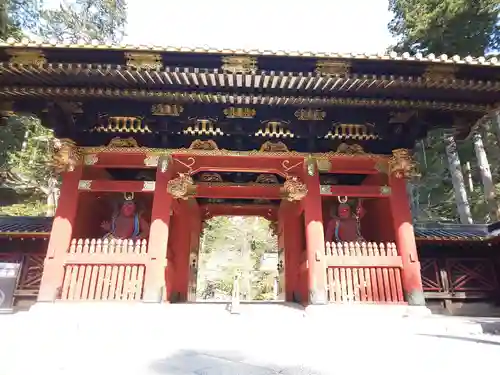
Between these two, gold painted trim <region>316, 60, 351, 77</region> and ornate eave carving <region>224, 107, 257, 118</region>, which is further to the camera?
ornate eave carving <region>224, 107, 257, 118</region>

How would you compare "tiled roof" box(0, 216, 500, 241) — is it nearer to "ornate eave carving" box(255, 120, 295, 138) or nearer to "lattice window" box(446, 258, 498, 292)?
"lattice window" box(446, 258, 498, 292)

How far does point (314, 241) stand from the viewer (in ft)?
24.9

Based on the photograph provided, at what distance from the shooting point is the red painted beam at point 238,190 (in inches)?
412

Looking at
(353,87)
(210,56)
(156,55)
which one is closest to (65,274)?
(156,55)

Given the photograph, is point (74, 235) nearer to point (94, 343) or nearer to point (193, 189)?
point (193, 189)

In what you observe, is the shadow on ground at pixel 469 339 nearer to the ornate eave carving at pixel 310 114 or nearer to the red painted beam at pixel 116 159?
the ornate eave carving at pixel 310 114

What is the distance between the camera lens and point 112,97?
7152 millimetres

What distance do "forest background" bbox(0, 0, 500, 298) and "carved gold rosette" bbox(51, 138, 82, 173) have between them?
1.48 metres

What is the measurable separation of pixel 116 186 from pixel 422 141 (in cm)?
1417

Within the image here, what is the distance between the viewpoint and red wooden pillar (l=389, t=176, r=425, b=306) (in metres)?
7.36

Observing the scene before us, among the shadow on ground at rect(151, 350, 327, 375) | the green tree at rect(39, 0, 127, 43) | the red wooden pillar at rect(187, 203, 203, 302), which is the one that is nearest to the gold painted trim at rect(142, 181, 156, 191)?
the red wooden pillar at rect(187, 203, 203, 302)

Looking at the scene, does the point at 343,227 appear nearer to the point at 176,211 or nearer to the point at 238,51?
the point at 176,211

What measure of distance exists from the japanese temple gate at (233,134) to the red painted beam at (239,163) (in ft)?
0.09

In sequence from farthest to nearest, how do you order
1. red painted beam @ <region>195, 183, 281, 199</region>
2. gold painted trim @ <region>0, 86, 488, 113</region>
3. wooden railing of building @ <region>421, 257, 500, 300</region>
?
1. red painted beam @ <region>195, 183, 281, 199</region>
2. wooden railing of building @ <region>421, 257, 500, 300</region>
3. gold painted trim @ <region>0, 86, 488, 113</region>
